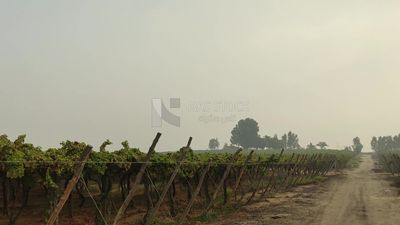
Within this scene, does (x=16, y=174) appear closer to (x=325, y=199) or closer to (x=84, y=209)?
(x=84, y=209)

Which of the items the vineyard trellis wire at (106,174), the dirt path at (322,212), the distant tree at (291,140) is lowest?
the dirt path at (322,212)

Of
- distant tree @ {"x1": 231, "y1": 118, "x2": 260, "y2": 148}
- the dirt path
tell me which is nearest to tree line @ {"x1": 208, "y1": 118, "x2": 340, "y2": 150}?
distant tree @ {"x1": 231, "y1": 118, "x2": 260, "y2": 148}

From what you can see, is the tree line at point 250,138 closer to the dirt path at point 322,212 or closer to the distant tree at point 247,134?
the distant tree at point 247,134

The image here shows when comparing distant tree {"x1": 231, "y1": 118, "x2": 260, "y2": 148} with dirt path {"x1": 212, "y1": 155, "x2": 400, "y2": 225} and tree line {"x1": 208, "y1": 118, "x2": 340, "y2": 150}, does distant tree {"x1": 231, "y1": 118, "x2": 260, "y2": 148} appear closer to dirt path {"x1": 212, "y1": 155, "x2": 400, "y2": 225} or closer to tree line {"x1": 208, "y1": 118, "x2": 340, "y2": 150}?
A: tree line {"x1": 208, "y1": 118, "x2": 340, "y2": 150}

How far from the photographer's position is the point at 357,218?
1523 cm

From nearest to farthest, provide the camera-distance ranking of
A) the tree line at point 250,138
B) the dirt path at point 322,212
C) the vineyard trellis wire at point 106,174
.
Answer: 1. the vineyard trellis wire at point 106,174
2. the dirt path at point 322,212
3. the tree line at point 250,138

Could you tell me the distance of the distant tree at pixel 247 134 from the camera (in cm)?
16109

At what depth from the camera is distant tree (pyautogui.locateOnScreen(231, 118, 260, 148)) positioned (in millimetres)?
161087

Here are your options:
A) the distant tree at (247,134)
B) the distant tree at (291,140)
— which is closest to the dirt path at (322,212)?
the distant tree at (247,134)

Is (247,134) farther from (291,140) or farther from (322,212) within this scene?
(322,212)

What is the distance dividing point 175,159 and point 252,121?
490 feet

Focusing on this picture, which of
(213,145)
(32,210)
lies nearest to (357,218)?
(32,210)

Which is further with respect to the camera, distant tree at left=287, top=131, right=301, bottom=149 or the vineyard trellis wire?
distant tree at left=287, top=131, right=301, bottom=149

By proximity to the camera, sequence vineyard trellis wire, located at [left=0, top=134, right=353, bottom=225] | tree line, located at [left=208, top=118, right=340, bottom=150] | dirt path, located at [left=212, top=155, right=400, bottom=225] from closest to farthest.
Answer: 1. vineyard trellis wire, located at [left=0, top=134, right=353, bottom=225]
2. dirt path, located at [left=212, top=155, right=400, bottom=225]
3. tree line, located at [left=208, top=118, right=340, bottom=150]
